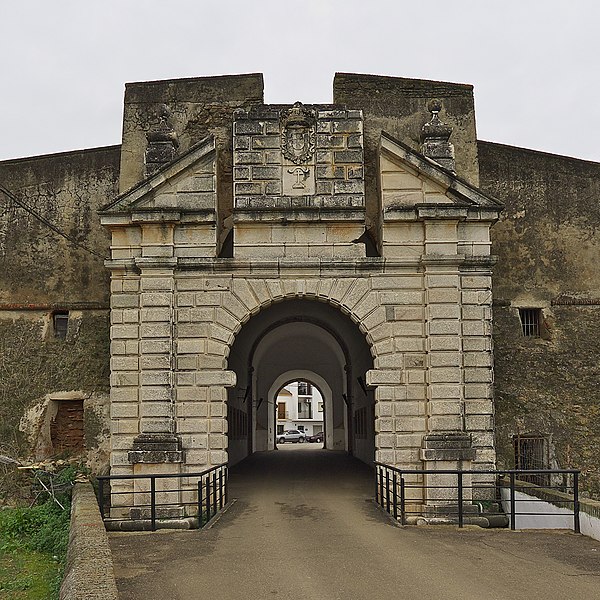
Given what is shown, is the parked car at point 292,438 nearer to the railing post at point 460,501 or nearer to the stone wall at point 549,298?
the stone wall at point 549,298

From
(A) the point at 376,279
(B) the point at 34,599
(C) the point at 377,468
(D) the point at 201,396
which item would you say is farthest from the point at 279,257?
(B) the point at 34,599

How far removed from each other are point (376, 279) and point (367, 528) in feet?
12.6

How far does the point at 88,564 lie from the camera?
6.78 meters

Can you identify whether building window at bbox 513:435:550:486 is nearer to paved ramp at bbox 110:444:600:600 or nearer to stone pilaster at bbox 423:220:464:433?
stone pilaster at bbox 423:220:464:433

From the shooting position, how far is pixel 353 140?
509 inches

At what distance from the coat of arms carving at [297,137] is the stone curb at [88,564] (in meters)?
6.06

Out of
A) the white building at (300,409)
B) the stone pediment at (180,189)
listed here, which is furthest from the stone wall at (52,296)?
the white building at (300,409)

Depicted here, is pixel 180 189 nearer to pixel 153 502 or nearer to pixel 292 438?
pixel 153 502

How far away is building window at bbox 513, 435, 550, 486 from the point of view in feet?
49.2

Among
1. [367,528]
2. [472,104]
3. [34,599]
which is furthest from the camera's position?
[472,104]

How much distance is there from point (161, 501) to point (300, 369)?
59.9 feet

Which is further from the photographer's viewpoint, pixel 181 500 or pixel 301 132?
pixel 301 132

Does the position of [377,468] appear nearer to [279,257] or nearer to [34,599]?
[279,257]

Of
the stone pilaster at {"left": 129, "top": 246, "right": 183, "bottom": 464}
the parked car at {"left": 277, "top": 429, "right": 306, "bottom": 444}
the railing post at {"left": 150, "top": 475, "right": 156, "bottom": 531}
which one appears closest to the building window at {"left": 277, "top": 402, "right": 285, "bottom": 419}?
the parked car at {"left": 277, "top": 429, "right": 306, "bottom": 444}
